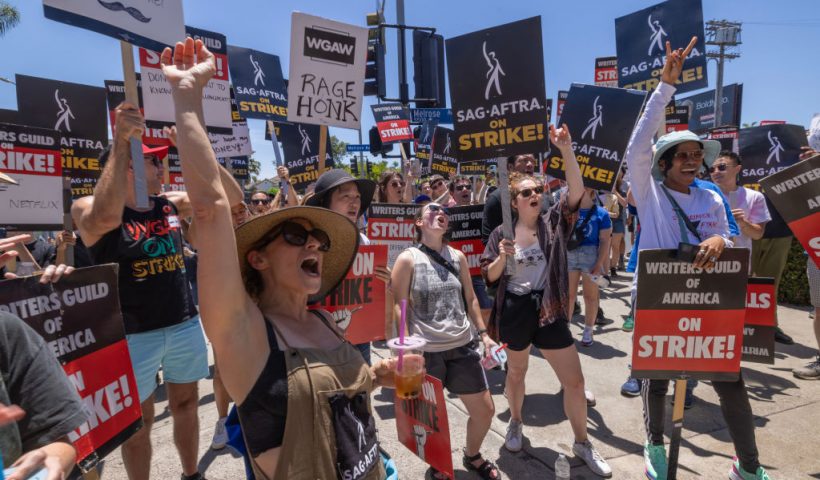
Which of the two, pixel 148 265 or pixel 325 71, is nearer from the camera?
pixel 148 265

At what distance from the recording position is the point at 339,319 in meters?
3.19

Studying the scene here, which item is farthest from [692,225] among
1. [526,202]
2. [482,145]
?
[482,145]

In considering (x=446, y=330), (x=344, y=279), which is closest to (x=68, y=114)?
(x=344, y=279)

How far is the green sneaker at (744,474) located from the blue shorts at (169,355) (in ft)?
11.3

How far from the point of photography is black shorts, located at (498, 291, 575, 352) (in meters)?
3.24

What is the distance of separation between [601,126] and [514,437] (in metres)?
2.85

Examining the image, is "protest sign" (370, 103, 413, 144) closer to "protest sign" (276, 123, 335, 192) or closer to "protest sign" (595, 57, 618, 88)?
"protest sign" (276, 123, 335, 192)

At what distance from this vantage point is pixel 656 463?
2.92 m

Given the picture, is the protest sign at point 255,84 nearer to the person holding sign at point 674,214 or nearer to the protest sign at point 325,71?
the protest sign at point 325,71

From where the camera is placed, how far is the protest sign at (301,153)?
8.68m

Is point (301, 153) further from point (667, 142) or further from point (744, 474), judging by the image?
point (744, 474)

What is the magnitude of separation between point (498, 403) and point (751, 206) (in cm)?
350

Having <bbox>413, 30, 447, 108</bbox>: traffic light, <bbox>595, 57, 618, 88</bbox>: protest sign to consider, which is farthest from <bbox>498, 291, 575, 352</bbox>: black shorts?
<bbox>413, 30, 447, 108</bbox>: traffic light

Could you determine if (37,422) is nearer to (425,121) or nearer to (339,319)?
(339,319)
